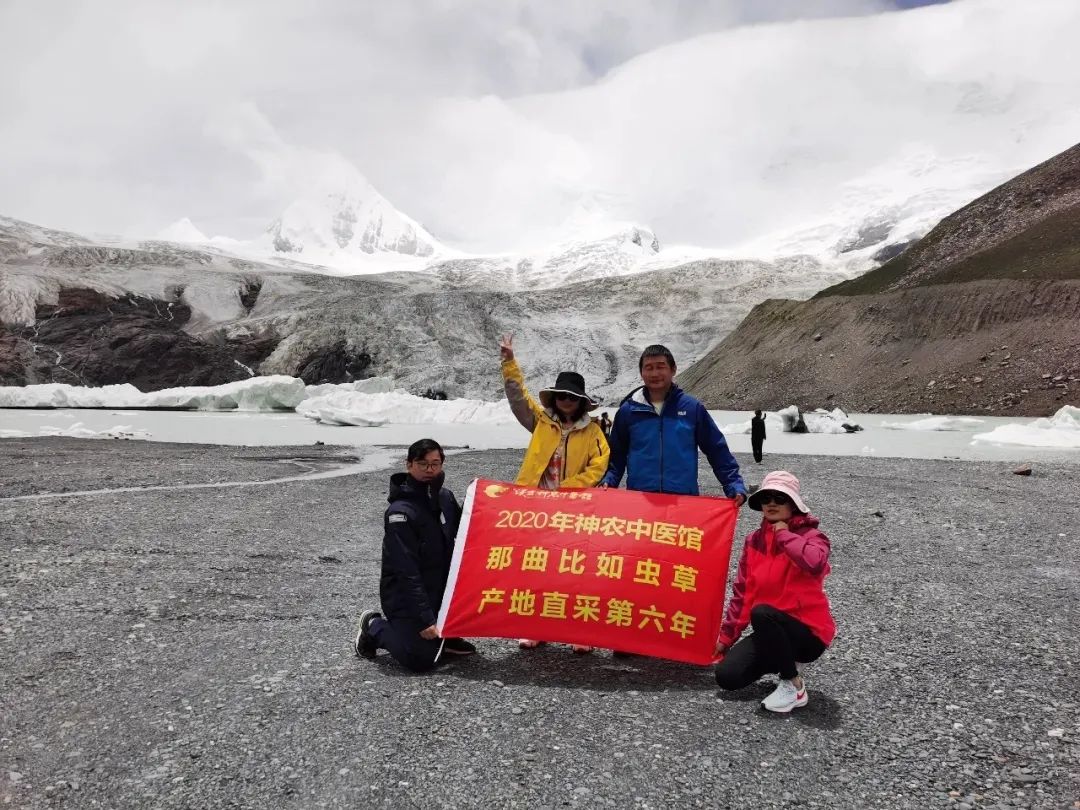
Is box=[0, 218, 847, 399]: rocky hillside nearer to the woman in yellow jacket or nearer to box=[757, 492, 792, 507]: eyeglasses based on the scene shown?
the woman in yellow jacket

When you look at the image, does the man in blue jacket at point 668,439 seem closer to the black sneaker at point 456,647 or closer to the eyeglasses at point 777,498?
the eyeglasses at point 777,498

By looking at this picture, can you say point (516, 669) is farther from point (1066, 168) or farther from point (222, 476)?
point (1066, 168)

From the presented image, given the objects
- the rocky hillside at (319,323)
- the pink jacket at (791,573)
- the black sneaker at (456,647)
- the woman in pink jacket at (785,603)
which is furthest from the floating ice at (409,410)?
the woman in pink jacket at (785,603)

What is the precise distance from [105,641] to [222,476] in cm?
1209

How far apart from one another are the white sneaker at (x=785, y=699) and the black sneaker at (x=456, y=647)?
2096mm

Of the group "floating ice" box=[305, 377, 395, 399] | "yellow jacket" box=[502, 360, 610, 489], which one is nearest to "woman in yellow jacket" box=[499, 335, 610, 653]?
"yellow jacket" box=[502, 360, 610, 489]

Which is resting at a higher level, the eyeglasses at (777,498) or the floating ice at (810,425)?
the floating ice at (810,425)

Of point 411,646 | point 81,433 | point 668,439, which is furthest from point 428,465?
point 81,433

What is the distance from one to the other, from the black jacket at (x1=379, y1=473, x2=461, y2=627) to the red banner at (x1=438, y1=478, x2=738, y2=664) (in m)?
0.14

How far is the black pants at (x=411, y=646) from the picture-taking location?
5.11 meters

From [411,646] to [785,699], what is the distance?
2379mm

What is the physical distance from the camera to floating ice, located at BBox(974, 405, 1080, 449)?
25.1 metres

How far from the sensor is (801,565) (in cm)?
434

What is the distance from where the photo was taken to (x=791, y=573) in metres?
4.53
